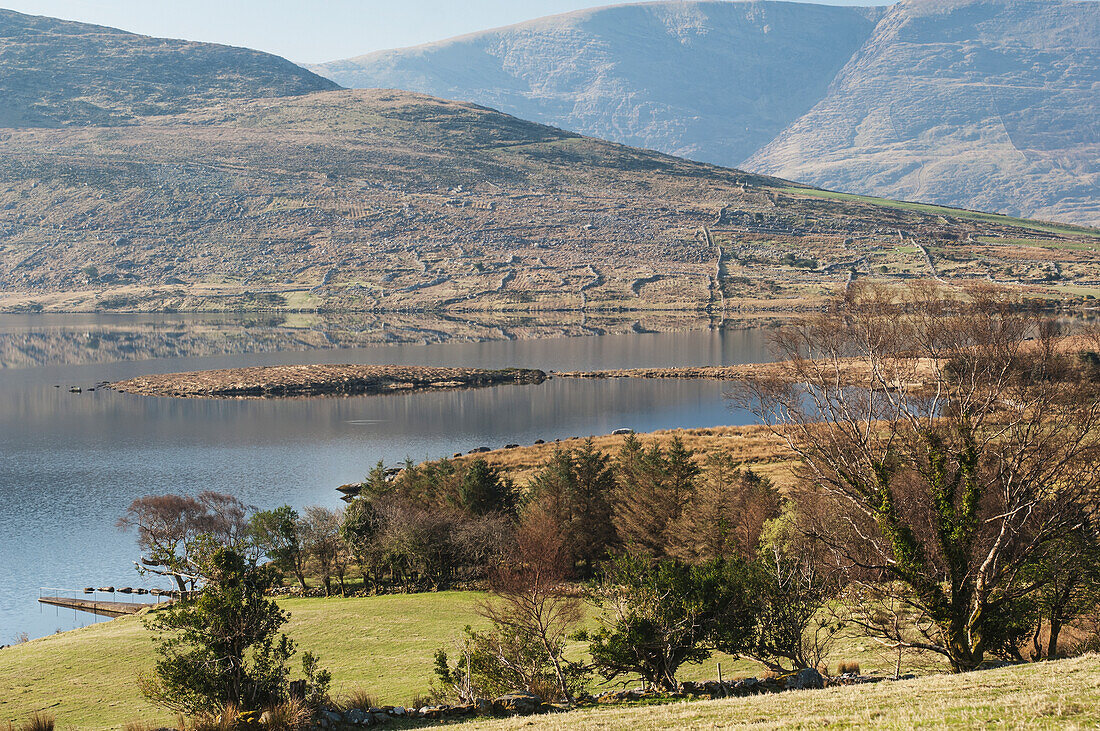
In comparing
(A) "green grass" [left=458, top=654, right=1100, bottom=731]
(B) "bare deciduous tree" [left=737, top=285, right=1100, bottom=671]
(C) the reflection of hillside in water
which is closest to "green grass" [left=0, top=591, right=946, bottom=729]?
(B) "bare deciduous tree" [left=737, top=285, right=1100, bottom=671]

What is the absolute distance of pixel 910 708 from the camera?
45.1 ft

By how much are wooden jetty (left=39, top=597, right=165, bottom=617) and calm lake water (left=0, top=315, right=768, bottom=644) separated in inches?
24.7

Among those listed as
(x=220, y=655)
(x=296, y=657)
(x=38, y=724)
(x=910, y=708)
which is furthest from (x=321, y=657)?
(x=910, y=708)

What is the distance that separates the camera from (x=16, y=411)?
83.2 m

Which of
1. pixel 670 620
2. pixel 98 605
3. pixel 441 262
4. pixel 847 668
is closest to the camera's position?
pixel 670 620

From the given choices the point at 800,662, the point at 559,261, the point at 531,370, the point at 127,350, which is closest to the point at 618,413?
the point at 531,370

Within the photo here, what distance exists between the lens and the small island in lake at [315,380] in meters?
95.9

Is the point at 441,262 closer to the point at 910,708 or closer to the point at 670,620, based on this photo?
the point at 670,620

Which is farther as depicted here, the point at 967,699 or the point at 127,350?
the point at 127,350

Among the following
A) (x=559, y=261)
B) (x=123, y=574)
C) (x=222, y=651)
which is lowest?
(x=123, y=574)

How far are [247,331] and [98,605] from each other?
345ft

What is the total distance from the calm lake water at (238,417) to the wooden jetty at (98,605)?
0.63 metres

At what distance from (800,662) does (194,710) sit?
13.9 meters

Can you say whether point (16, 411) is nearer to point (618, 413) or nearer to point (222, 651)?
point (618, 413)
